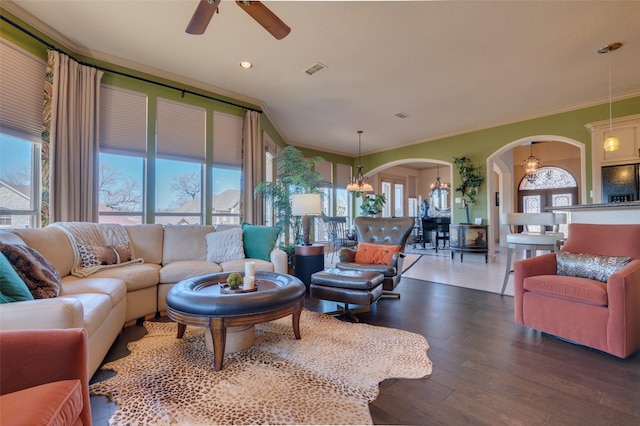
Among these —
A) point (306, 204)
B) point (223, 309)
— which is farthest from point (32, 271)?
point (306, 204)

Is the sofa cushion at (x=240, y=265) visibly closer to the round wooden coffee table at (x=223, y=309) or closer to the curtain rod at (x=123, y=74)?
the round wooden coffee table at (x=223, y=309)

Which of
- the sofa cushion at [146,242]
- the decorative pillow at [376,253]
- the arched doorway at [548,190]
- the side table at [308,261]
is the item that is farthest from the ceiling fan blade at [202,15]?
the arched doorway at [548,190]

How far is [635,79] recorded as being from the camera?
4.23 meters

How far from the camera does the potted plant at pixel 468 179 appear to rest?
649 centimetres

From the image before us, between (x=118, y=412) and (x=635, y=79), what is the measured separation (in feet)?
23.7

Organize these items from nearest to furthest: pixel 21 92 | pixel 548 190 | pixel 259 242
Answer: pixel 21 92 → pixel 259 242 → pixel 548 190

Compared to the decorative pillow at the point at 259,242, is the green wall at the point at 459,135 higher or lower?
higher

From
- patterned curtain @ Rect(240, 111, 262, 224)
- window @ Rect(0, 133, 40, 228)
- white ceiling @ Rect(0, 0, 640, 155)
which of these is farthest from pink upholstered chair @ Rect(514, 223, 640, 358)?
window @ Rect(0, 133, 40, 228)

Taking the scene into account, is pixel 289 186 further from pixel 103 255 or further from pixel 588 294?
pixel 588 294

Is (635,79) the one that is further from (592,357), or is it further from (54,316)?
(54,316)

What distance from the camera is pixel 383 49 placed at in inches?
136

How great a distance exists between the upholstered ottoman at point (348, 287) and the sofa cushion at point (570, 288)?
4.40 feet

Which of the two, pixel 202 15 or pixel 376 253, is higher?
pixel 202 15

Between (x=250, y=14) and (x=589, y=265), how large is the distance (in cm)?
350
